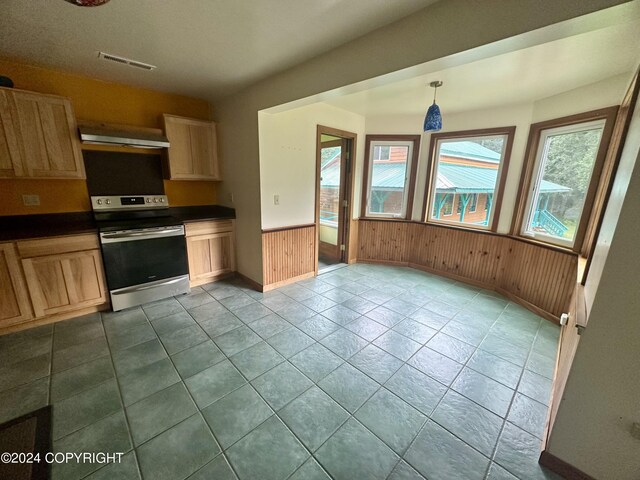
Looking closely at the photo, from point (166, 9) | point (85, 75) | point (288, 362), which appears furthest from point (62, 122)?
point (288, 362)

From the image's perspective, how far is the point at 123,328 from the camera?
2479 millimetres

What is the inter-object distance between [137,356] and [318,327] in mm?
1556

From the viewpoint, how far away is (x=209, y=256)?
3.51 metres

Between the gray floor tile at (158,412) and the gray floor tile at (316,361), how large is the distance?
0.77 m

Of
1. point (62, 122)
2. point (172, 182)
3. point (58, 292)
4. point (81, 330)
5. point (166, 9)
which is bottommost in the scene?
point (81, 330)

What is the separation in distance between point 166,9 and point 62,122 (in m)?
1.88

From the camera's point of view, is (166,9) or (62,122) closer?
(166,9)

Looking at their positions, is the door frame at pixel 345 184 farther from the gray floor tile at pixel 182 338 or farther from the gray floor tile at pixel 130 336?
the gray floor tile at pixel 130 336

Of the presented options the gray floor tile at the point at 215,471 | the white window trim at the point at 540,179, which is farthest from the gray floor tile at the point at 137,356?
the white window trim at the point at 540,179

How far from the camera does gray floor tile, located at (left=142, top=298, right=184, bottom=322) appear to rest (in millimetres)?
2727

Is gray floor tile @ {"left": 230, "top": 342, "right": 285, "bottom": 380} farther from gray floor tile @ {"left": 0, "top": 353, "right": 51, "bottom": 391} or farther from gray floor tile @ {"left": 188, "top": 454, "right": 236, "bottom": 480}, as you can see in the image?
gray floor tile @ {"left": 0, "top": 353, "right": 51, "bottom": 391}

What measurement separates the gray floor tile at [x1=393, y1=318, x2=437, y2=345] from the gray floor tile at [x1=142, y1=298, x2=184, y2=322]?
2374 mm

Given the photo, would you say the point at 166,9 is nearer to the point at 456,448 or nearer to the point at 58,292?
the point at 58,292

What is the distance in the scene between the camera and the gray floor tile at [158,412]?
58.2 inches
